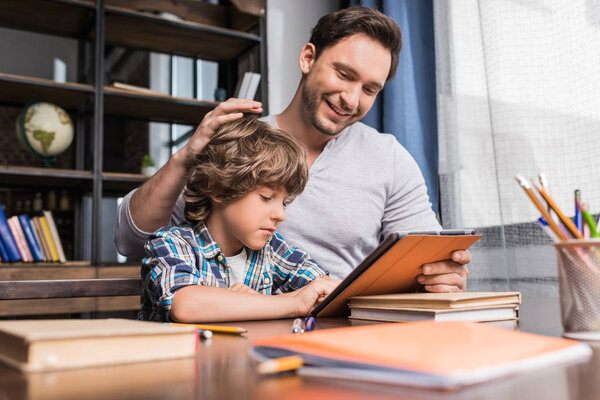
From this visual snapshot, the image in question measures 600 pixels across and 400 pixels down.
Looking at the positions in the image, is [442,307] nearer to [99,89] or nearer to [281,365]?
[281,365]

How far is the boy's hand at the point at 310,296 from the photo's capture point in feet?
2.87

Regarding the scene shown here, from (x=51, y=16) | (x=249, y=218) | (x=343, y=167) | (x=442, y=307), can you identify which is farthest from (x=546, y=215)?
(x=51, y=16)

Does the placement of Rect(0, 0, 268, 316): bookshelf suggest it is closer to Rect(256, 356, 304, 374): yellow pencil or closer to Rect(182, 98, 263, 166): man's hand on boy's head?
Rect(182, 98, 263, 166): man's hand on boy's head

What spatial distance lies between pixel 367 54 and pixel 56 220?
6.37ft

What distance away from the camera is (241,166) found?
1.07 metres

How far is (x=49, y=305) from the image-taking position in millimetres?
2254

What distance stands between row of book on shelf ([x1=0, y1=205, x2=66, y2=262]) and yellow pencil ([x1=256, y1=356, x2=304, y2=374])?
2.33m

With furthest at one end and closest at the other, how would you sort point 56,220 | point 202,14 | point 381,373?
point 202,14 → point 56,220 → point 381,373

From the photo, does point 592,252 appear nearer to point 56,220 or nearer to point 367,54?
point 367,54

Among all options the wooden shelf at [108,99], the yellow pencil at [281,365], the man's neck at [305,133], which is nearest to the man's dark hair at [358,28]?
the man's neck at [305,133]

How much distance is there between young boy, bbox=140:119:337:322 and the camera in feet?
2.97

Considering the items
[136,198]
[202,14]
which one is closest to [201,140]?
[136,198]

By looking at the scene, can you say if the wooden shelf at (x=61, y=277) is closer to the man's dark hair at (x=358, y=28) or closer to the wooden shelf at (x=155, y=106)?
the wooden shelf at (x=155, y=106)

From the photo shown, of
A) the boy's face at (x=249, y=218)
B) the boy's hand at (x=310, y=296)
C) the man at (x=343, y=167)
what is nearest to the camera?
the boy's hand at (x=310, y=296)
